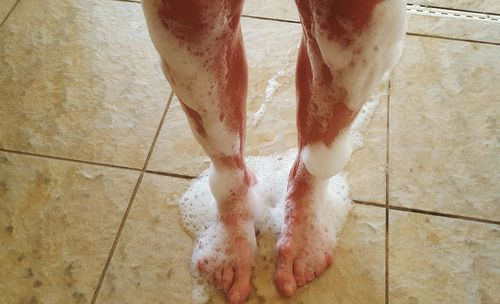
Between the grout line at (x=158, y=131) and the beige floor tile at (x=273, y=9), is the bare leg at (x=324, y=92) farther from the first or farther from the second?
the beige floor tile at (x=273, y=9)

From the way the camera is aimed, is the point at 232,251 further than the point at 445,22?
No

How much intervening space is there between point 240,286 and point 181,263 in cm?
13

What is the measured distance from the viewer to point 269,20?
3.99 ft

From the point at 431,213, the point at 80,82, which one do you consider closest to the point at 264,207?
the point at 431,213

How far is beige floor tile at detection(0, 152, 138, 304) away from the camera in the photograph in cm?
83

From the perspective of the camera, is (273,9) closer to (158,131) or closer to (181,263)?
(158,131)

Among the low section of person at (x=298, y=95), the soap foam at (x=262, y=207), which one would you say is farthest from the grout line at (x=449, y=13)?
the low section of person at (x=298, y=95)

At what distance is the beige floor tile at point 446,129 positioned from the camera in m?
0.91

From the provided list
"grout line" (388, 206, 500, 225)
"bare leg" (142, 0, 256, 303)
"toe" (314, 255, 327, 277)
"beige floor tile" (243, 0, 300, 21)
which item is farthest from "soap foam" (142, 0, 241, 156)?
"beige floor tile" (243, 0, 300, 21)

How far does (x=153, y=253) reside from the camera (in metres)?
0.86

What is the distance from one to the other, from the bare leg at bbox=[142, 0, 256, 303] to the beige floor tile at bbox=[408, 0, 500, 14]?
748 millimetres

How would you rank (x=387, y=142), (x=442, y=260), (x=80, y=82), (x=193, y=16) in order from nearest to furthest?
1. (x=193, y=16)
2. (x=442, y=260)
3. (x=387, y=142)
4. (x=80, y=82)

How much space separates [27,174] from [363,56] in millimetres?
765

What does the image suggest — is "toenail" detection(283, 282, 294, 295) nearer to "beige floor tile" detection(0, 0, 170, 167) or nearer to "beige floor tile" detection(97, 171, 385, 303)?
"beige floor tile" detection(97, 171, 385, 303)
